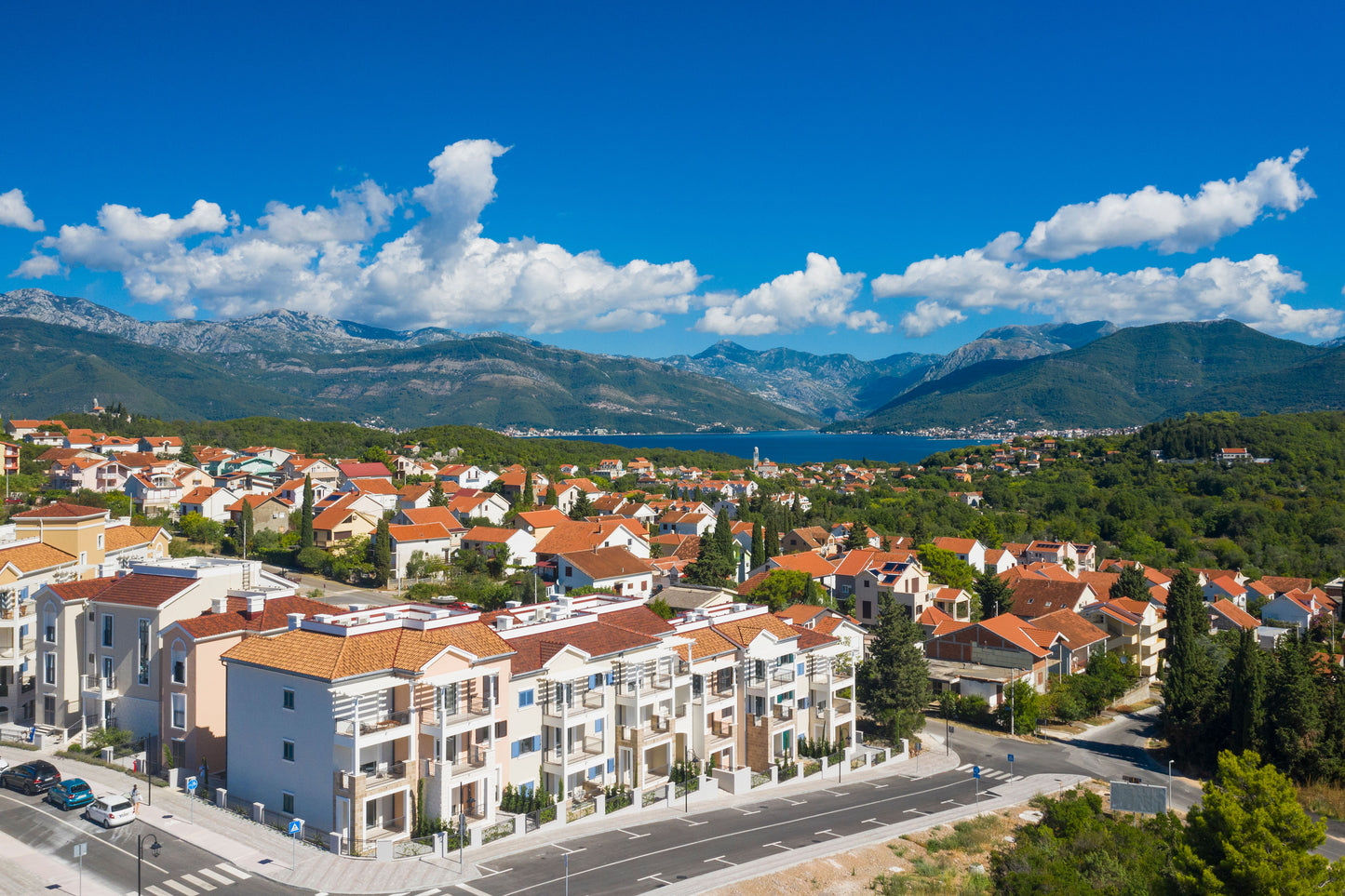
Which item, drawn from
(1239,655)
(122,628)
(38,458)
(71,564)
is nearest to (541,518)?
(71,564)

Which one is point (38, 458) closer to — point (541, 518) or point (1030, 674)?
point (541, 518)

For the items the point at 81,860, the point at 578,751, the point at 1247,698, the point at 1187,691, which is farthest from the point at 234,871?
the point at 1187,691

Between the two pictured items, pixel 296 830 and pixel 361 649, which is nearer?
pixel 296 830

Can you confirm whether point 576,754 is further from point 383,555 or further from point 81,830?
point 383,555

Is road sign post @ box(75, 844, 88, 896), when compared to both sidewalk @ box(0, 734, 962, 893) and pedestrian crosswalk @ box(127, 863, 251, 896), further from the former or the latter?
sidewalk @ box(0, 734, 962, 893)

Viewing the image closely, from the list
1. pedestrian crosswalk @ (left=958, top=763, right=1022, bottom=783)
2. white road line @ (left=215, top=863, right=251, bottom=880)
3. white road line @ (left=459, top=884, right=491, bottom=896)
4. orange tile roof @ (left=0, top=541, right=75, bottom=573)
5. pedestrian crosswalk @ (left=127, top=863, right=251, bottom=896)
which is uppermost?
orange tile roof @ (left=0, top=541, right=75, bottom=573)

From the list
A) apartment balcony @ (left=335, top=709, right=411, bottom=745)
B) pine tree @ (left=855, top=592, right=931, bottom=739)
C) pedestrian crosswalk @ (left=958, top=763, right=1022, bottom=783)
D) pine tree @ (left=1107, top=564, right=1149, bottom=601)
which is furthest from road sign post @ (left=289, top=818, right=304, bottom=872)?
pine tree @ (left=1107, top=564, right=1149, bottom=601)

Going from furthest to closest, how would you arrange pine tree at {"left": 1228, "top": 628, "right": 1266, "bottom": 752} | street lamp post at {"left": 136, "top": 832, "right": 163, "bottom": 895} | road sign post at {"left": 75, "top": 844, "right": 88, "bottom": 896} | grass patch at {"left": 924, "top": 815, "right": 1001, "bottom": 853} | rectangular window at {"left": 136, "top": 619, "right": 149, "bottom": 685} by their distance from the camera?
pine tree at {"left": 1228, "top": 628, "right": 1266, "bottom": 752}, rectangular window at {"left": 136, "top": 619, "right": 149, "bottom": 685}, grass patch at {"left": 924, "top": 815, "right": 1001, "bottom": 853}, street lamp post at {"left": 136, "top": 832, "right": 163, "bottom": 895}, road sign post at {"left": 75, "top": 844, "right": 88, "bottom": 896}

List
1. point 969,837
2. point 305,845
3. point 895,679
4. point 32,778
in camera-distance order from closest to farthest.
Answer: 1. point 305,845
2. point 32,778
3. point 969,837
4. point 895,679
